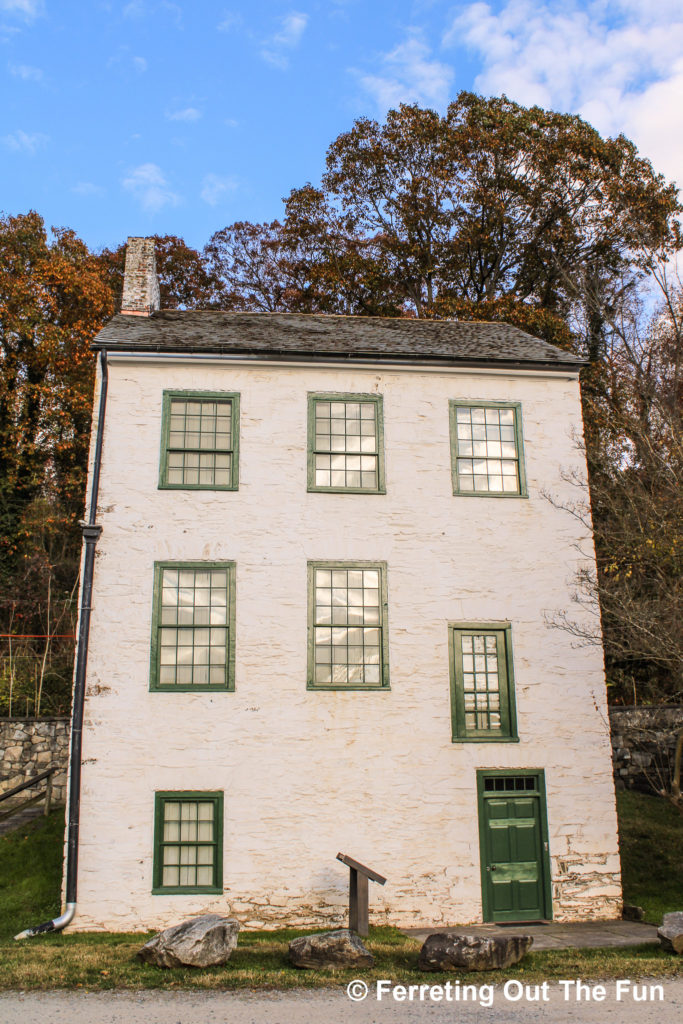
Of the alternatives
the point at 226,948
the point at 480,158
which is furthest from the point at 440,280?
the point at 226,948

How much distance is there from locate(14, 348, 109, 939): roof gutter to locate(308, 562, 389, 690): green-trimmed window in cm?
333

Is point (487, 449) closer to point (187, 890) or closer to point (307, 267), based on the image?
point (187, 890)

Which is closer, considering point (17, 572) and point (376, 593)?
point (376, 593)

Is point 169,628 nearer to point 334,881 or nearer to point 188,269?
point 334,881

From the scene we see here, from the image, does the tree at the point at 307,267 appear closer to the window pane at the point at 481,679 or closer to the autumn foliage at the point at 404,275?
the autumn foliage at the point at 404,275

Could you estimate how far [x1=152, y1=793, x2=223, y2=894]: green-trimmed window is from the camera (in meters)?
11.7

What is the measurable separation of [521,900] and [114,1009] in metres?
6.64

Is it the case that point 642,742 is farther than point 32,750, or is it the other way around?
point 642,742

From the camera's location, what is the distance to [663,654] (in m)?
12.1

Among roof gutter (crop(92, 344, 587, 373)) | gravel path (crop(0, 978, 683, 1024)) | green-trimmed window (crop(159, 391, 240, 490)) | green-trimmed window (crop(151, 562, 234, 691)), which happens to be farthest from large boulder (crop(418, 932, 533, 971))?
roof gutter (crop(92, 344, 587, 373))

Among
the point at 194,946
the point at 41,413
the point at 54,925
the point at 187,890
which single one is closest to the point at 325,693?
the point at 187,890

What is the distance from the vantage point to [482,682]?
510 inches

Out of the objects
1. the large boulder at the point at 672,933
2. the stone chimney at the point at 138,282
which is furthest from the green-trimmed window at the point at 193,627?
the large boulder at the point at 672,933

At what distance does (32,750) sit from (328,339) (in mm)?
9917
